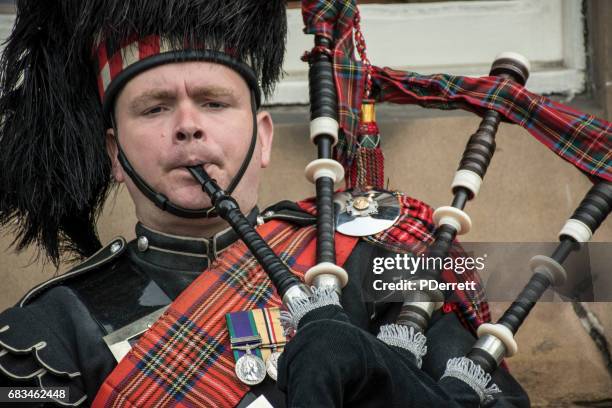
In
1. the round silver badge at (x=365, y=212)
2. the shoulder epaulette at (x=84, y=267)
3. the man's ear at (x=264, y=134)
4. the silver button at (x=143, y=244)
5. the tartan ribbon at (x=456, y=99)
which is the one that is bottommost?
the shoulder epaulette at (x=84, y=267)

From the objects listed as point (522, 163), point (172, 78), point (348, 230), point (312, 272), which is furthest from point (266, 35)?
point (522, 163)

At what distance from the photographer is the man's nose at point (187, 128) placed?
320 cm

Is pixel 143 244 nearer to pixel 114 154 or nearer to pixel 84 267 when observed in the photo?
pixel 84 267

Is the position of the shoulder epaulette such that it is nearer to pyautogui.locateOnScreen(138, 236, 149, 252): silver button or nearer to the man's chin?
pyautogui.locateOnScreen(138, 236, 149, 252): silver button

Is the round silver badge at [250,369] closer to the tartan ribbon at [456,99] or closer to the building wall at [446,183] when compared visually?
the tartan ribbon at [456,99]

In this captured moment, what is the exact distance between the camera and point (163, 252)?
11.0 ft

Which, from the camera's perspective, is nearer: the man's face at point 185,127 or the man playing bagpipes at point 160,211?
the man playing bagpipes at point 160,211

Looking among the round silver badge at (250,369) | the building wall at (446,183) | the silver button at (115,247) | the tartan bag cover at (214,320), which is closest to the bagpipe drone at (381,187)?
the tartan bag cover at (214,320)

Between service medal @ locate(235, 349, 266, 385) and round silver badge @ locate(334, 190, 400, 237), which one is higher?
round silver badge @ locate(334, 190, 400, 237)

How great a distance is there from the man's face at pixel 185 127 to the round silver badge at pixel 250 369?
40cm

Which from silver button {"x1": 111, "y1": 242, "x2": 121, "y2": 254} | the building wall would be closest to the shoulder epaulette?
silver button {"x1": 111, "y1": 242, "x2": 121, "y2": 254}

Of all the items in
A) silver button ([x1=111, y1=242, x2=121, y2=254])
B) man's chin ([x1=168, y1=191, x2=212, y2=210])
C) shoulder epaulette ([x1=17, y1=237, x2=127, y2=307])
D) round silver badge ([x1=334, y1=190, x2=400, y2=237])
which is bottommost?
shoulder epaulette ([x1=17, y1=237, x2=127, y2=307])

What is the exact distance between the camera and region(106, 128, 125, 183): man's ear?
3.44 metres

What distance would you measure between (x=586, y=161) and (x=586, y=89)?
112cm
